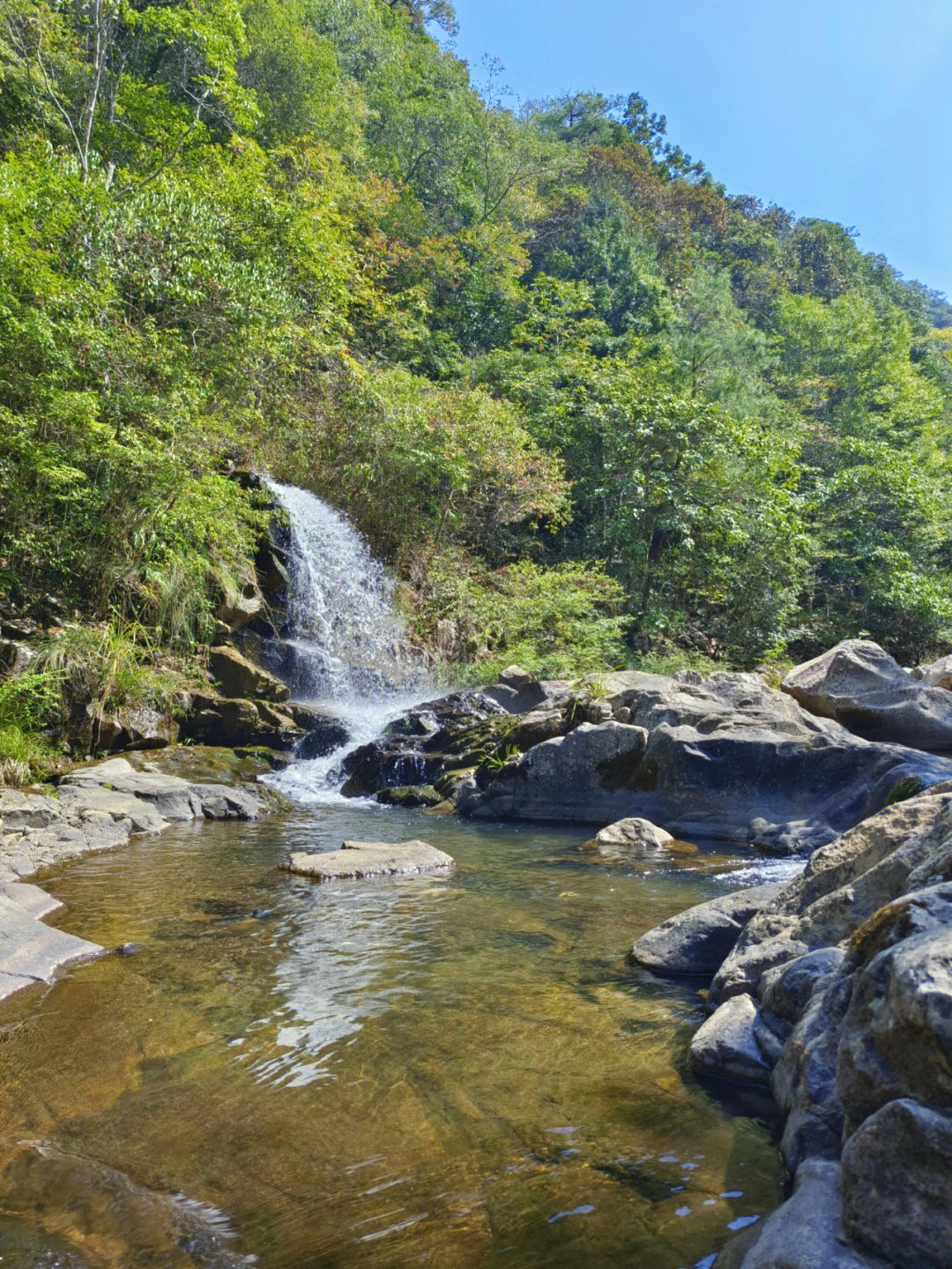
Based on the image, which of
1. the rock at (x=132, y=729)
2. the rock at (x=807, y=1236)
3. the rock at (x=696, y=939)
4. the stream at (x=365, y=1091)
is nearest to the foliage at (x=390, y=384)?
the rock at (x=132, y=729)

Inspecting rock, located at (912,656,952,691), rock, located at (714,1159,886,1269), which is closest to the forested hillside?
rock, located at (912,656,952,691)

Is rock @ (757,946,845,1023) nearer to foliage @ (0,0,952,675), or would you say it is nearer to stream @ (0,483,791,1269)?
stream @ (0,483,791,1269)

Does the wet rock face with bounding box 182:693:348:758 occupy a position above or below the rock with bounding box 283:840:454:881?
above

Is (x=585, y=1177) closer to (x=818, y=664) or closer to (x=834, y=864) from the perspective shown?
(x=834, y=864)

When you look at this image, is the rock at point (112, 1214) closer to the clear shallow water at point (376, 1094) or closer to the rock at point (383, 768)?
the clear shallow water at point (376, 1094)

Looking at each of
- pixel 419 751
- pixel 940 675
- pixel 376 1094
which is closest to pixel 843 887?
pixel 376 1094

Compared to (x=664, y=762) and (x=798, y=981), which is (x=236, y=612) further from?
(x=798, y=981)

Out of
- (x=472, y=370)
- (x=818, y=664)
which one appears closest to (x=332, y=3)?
(x=472, y=370)

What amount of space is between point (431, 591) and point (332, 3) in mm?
24411

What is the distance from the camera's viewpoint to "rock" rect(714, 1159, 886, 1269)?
1748mm

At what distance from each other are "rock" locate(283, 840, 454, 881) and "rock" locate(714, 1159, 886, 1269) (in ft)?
14.5

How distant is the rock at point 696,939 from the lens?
4203 millimetres

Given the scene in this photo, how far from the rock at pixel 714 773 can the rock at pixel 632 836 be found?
60 cm

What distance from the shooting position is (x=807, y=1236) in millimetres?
1828
